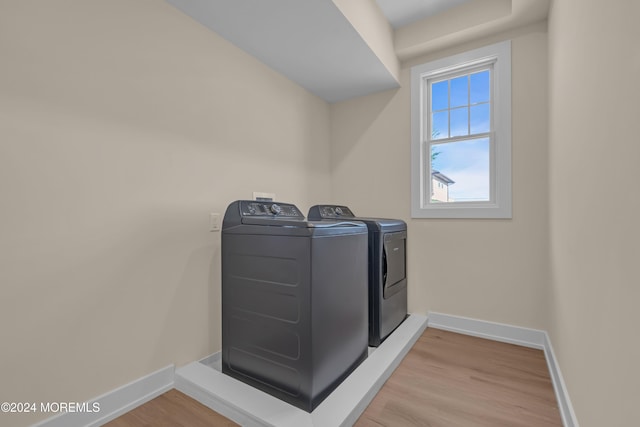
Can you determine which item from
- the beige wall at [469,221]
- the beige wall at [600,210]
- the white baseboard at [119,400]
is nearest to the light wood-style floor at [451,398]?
the white baseboard at [119,400]

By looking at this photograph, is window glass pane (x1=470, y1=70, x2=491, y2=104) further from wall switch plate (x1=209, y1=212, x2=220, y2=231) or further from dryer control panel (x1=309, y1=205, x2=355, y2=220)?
wall switch plate (x1=209, y1=212, x2=220, y2=231)

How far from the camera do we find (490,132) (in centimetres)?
251

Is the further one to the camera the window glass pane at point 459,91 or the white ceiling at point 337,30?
the window glass pane at point 459,91

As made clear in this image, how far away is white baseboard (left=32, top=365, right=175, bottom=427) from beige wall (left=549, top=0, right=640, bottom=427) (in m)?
1.98

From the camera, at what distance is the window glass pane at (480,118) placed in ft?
8.34

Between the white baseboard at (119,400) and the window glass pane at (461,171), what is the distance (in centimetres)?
256

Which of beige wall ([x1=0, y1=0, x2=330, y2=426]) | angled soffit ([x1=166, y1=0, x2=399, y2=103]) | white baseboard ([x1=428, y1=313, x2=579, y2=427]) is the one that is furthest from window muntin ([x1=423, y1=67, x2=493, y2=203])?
beige wall ([x1=0, y1=0, x2=330, y2=426])

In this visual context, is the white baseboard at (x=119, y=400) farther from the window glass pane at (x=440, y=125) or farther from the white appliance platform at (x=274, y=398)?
the window glass pane at (x=440, y=125)

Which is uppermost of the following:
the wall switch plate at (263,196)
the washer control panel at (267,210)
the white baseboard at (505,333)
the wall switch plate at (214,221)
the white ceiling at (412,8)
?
the white ceiling at (412,8)

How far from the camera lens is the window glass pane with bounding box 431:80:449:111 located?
2766mm

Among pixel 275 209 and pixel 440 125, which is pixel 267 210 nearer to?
pixel 275 209

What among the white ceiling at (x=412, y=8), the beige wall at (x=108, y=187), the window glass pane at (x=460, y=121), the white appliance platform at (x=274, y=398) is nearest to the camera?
the beige wall at (x=108, y=187)

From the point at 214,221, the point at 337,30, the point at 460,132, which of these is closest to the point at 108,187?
the point at 214,221

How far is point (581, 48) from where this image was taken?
1.24m
